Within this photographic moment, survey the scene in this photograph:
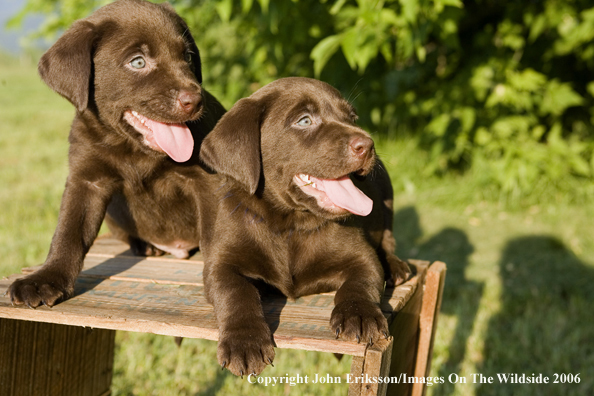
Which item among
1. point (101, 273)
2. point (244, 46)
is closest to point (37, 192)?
point (244, 46)

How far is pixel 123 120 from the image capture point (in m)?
2.74

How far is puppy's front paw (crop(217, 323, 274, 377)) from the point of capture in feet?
6.34

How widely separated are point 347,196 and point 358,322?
0.65 m

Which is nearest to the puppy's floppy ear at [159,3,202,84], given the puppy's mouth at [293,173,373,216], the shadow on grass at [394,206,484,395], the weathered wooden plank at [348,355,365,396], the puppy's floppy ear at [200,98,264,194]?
the puppy's floppy ear at [200,98,264,194]

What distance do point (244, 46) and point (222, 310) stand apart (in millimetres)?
4921

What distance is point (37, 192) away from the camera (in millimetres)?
7309

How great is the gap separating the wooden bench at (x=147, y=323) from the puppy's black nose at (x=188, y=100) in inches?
30.2

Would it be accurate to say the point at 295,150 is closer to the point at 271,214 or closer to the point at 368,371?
the point at 271,214

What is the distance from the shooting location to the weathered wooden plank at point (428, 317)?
2.98 m

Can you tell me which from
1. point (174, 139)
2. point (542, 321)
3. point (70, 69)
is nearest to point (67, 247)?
point (174, 139)

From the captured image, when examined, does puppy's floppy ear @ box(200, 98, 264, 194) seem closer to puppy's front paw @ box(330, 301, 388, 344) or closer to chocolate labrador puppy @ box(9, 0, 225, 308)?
chocolate labrador puppy @ box(9, 0, 225, 308)

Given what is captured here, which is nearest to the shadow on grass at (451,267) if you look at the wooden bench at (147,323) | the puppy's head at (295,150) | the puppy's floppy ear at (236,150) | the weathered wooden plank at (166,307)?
the wooden bench at (147,323)

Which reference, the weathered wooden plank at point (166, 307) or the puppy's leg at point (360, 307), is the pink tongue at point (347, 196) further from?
the weathered wooden plank at point (166, 307)

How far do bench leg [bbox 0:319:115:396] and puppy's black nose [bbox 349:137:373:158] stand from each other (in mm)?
1547
